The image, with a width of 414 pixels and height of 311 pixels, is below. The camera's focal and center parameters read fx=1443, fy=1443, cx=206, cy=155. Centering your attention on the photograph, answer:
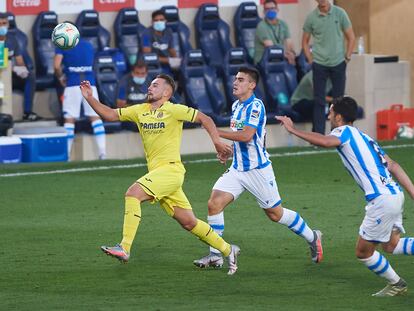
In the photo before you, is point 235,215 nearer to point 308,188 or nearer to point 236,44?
point 308,188

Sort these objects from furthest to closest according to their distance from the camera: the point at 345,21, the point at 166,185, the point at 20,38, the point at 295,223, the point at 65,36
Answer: the point at 20,38, the point at 345,21, the point at 65,36, the point at 295,223, the point at 166,185

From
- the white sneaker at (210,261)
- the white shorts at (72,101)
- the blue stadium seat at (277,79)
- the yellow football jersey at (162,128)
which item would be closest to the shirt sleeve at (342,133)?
the yellow football jersey at (162,128)

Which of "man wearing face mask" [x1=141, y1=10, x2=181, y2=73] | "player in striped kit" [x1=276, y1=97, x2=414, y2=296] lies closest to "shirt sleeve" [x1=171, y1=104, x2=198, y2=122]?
"player in striped kit" [x1=276, y1=97, x2=414, y2=296]

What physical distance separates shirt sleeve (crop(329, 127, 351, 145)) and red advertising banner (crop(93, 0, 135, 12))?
514 inches

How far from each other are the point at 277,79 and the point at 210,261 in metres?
12.0

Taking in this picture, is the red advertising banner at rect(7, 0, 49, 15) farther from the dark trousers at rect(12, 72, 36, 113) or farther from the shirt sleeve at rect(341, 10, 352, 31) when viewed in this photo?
the shirt sleeve at rect(341, 10, 352, 31)

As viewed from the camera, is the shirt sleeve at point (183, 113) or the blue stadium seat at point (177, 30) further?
the blue stadium seat at point (177, 30)

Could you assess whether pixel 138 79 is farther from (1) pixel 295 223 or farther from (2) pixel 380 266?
(2) pixel 380 266

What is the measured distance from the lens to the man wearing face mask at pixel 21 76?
21688mm

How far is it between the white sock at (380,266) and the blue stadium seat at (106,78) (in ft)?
39.3

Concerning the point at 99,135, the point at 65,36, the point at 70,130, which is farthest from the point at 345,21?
the point at 65,36

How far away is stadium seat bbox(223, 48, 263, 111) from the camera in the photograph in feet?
78.6

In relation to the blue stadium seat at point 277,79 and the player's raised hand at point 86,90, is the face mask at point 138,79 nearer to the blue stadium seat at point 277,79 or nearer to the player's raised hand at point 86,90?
the blue stadium seat at point 277,79

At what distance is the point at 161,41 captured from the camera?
921 inches
